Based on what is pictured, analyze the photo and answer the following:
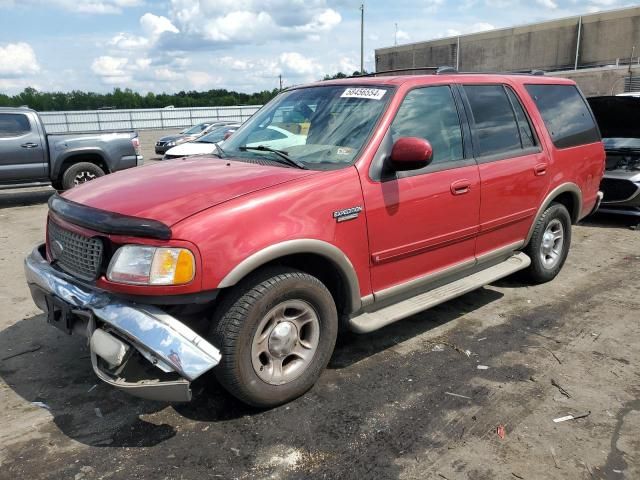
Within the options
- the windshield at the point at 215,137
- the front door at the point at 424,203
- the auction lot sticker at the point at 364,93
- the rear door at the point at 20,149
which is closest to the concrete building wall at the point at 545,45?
the windshield at the point at 215,137

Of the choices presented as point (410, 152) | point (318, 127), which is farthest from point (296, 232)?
point (318, 127)

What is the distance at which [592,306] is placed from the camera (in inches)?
191

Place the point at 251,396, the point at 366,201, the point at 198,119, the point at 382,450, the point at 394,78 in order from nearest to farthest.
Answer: the point at 382,450, the point at 251,396, the point at 366,201, the point at 394,78, the point at 198,119

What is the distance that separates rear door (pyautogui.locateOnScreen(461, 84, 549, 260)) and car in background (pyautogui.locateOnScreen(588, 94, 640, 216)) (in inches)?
141

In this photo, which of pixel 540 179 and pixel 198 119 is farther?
pixel 198 119

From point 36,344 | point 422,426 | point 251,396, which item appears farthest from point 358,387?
point 36,344

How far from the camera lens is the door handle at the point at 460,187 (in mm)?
3970

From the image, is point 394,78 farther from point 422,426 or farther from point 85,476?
point 85,476

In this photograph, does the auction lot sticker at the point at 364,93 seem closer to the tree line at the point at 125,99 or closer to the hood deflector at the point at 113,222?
the hood deflector at the point at 113,222

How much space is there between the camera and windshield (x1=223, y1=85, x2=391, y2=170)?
11.8ft

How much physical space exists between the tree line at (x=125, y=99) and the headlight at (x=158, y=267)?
2134 inches

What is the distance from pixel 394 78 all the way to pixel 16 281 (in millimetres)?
4362

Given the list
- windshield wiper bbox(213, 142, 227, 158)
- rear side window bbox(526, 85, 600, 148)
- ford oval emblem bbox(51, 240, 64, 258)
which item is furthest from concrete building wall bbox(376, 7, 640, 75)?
ford oval emblem bbox(51, 240, 64, 258)

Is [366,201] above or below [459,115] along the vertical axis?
below
